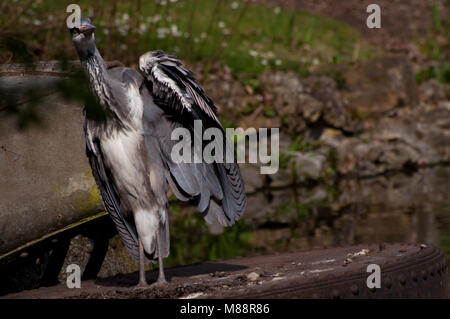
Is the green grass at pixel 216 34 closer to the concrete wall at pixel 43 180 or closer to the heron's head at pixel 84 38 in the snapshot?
the concrete wall at pixel 43 180

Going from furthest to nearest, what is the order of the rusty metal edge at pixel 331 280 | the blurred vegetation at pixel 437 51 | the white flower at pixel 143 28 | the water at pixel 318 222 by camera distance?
1. the blurred vegetation at pixel 437 51
2. the white flower at pixel 143 28
3. the water at pixel 318 222
4. the rusty metal edge at pixel 331 280

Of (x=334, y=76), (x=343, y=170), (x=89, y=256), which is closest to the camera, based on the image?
(x=89, y=256)

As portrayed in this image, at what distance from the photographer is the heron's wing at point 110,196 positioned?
4121mm

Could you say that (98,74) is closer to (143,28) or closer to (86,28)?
(86,28)

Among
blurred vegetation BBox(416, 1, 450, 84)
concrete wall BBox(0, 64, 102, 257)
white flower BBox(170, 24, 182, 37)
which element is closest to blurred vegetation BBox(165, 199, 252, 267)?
concrete wall BBox(0, 64, 102, 257)

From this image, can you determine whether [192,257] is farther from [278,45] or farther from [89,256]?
[278,45]

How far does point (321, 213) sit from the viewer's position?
29.1 ft

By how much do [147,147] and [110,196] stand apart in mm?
402

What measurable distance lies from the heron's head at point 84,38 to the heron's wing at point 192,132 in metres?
0.28

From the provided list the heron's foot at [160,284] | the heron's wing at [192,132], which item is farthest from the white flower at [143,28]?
the heron's foot at [160,284]

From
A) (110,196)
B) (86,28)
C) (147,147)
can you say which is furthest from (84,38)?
(110,196)

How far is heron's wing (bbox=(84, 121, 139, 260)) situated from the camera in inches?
162
